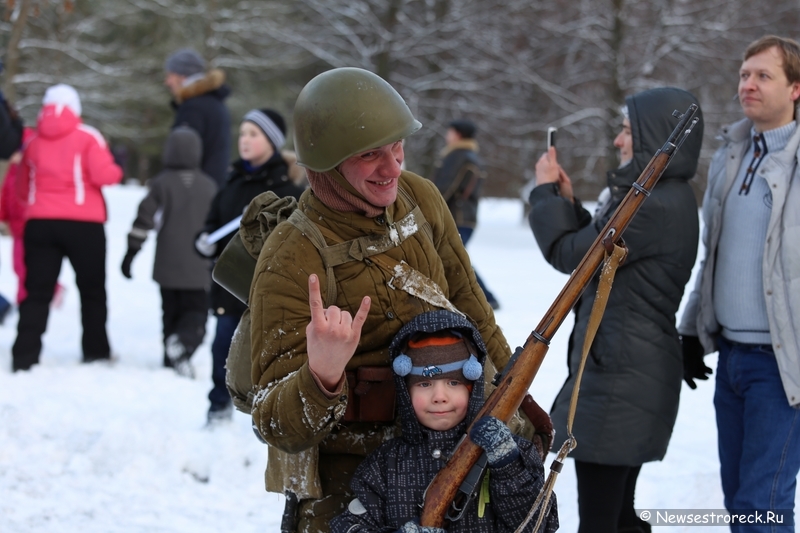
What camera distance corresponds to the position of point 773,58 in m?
3.38

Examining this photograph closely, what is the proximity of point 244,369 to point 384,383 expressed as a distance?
1.37 ft

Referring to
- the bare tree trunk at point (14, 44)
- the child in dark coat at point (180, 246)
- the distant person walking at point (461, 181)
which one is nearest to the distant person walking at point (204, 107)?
the child in dark coat at point (180, 246)

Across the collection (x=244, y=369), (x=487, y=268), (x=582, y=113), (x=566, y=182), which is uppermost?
(x=566, y=182)

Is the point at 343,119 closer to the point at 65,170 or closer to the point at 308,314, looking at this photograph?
the point at 308,314

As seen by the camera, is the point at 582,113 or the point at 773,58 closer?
the point at 773,58

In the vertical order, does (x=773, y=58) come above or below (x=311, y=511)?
above

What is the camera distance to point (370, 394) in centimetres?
234

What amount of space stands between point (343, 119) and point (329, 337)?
611mm

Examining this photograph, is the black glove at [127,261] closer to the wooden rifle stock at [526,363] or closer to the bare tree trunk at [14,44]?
the wooden rifle stock at [526,363]

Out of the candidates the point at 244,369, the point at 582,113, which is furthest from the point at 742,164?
the point at 582,113

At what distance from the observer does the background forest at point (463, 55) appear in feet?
52.4

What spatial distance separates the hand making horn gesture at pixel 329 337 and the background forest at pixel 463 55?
13.0 meters

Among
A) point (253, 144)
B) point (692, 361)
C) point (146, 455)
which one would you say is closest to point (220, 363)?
point (146, 455)

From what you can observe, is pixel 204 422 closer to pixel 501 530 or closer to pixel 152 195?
pixel 152 195
